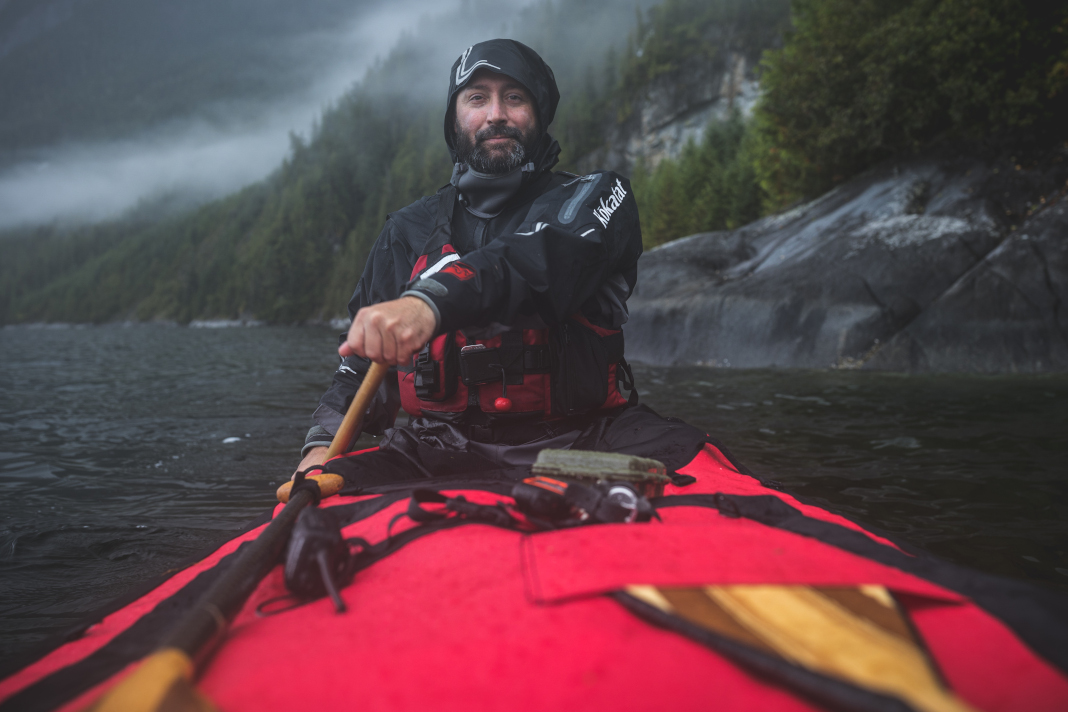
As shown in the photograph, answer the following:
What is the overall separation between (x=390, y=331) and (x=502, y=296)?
1.78 feet

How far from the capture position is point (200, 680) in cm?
104

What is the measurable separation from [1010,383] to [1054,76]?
8.20 meters

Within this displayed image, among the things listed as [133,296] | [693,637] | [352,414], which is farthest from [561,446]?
[133,296]

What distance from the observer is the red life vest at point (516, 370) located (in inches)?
101

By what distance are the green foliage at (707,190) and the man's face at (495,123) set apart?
93.2ft

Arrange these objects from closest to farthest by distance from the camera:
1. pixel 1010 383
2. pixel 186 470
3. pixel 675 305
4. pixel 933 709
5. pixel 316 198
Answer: pixel 933 709, pixel 186 470, pixel 1010 383, pixel 675 305, pixel 316 198

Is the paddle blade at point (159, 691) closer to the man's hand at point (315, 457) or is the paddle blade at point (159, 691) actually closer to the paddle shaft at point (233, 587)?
the paddle shaft at point (233, 587)

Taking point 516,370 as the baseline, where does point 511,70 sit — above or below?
above

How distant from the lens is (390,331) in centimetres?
176

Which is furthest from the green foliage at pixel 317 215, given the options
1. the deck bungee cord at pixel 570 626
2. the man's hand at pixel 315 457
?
the deck bungee cord at pixel 570 626

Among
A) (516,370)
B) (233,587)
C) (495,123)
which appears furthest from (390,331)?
(495,123)

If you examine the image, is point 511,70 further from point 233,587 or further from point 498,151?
point 233,587

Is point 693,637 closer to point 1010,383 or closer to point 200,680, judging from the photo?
point 200,680

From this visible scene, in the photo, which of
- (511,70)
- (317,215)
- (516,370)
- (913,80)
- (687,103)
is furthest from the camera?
(317,215)
